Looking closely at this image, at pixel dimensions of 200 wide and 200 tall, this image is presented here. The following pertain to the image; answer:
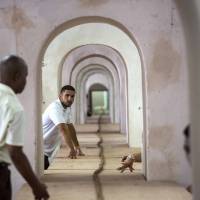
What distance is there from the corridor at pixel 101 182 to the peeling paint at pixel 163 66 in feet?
4.82

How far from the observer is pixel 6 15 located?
8.79m

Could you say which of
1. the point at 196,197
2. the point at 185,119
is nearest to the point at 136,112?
the point at 185,119

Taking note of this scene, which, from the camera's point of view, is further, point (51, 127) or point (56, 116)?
point (51, 127)

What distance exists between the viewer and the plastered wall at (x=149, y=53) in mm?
8766

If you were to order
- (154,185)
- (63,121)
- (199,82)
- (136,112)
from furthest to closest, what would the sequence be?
(136,112), (63,121), (154,185), (199,82)

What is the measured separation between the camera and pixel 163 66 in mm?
8758

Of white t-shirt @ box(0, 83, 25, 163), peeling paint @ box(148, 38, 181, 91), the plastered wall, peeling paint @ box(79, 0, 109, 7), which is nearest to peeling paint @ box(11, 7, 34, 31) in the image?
the plastered wall

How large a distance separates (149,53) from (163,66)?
0.28 m

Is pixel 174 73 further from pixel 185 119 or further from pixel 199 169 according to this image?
pixel 199 169

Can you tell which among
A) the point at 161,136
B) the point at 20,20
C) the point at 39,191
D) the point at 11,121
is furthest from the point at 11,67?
the point at 161,136

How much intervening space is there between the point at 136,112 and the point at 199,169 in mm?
10668

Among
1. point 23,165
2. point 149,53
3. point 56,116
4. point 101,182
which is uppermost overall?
point 149,53

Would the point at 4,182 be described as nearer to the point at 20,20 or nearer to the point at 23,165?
the point at 23,165

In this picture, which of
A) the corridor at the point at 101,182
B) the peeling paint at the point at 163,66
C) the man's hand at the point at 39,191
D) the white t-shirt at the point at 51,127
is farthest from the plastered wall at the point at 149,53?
the man's hand at the point at 39,191
